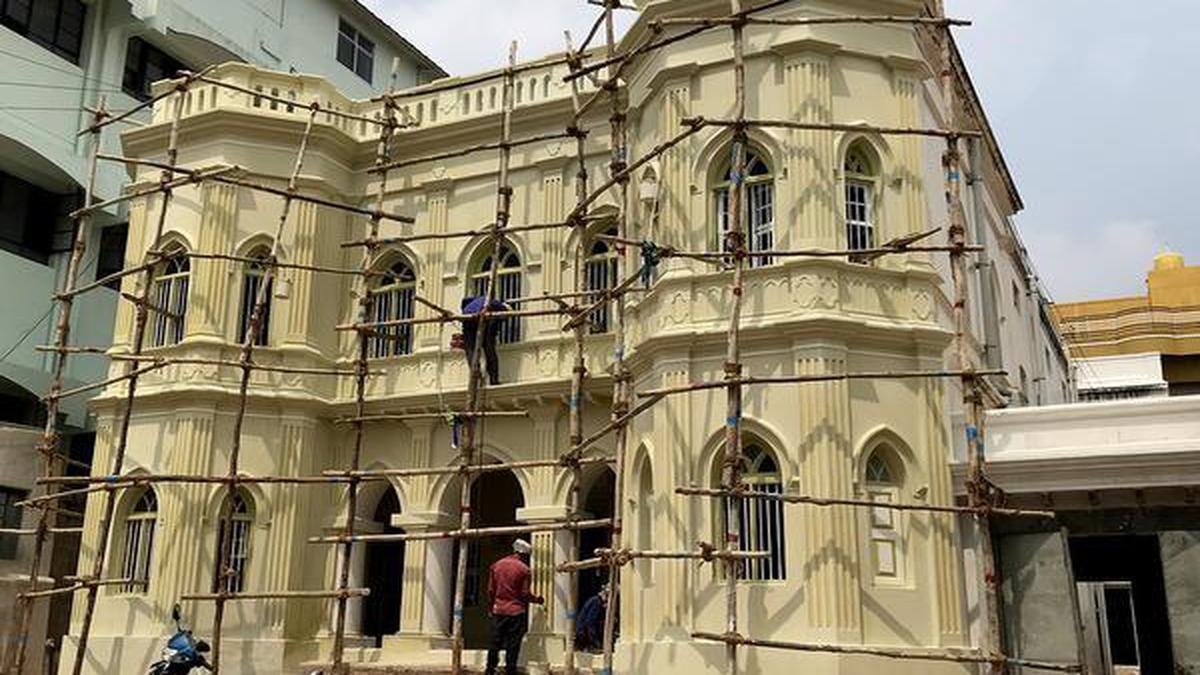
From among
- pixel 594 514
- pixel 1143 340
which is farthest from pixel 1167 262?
pixel 594 514

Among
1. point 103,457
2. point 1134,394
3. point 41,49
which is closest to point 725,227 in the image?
point 103,457

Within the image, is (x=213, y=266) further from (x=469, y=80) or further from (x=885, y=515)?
(x=885, y=515)

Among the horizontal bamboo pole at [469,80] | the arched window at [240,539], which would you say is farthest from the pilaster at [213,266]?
the horizontal bamboo pole at [469,80]

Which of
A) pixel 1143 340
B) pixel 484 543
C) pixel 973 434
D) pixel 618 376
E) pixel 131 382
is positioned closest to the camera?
pixel 973 434

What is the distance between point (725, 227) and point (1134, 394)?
19488 millimetres

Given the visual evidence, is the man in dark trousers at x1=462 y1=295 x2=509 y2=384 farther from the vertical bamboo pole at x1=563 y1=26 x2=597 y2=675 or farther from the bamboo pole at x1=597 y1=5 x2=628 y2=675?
the bamboo pole at x1=597 y1=5 x2=628 y2=675

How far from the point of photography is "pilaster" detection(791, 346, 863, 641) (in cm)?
1295

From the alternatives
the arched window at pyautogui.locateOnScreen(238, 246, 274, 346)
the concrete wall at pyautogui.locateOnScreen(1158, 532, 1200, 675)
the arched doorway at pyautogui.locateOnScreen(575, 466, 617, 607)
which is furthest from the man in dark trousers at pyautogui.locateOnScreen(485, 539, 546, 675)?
the concrete wall at pyautogui.locateOnScreen(1158, 532, 1200, 675)

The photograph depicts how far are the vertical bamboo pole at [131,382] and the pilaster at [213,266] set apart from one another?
23.8 inches

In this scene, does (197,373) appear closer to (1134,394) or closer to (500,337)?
(500,337)

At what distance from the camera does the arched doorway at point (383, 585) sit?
19219 millimetres

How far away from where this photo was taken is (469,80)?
18578 mm

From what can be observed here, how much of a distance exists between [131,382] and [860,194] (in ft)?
32.7

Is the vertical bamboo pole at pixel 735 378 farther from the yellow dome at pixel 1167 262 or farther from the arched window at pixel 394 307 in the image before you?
the yellow dome at pixel 1167 262
